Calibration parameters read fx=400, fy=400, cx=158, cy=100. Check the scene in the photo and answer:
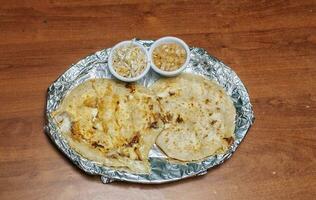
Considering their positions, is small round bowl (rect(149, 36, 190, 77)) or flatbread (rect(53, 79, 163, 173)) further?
small round bowl (rect(149, 36, 190, 77))

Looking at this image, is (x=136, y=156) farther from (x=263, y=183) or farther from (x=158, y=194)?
(x=263, y=183)

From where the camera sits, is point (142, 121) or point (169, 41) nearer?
point (142, 121)

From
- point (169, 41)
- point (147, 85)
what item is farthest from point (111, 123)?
point (169, 41)

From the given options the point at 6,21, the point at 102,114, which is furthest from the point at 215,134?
the point at 6,21

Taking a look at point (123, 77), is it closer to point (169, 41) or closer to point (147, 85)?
point (147, 85)

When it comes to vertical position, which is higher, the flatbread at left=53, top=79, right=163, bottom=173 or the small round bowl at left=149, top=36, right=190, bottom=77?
the small round bowl at left=149, top=36, right=190, bottom=77

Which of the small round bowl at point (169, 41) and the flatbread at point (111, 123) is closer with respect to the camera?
the flatbread at point (111, 123)

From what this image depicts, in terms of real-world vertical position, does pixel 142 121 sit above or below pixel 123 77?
below
